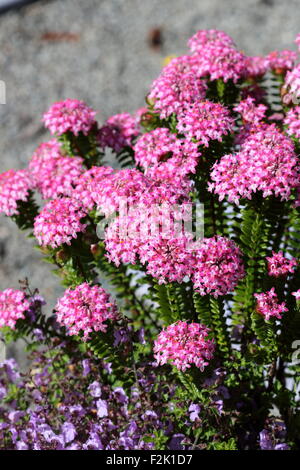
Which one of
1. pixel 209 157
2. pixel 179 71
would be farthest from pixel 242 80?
pixel 209 157

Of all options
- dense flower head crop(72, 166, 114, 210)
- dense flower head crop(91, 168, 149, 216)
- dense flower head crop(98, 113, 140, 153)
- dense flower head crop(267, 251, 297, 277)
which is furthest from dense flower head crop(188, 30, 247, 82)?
dense flower head crop(267, 251, 297, 277)

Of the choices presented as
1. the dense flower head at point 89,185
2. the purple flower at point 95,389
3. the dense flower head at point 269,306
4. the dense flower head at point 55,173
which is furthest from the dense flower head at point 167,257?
the purple flower at point 95,389

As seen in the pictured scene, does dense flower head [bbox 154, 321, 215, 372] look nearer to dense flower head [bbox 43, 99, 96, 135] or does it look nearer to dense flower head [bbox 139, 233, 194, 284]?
dense flower head [bbox 139, 233, 194, 284]

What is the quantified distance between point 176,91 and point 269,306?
1.40 m

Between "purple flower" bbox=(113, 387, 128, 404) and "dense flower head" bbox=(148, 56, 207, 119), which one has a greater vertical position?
"dense flower head" bbox=(148, 56, 207, 119)

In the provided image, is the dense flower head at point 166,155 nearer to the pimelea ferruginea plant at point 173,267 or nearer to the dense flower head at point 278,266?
the pimelea ferruginea plant at point 173,267

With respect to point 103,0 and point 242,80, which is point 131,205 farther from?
point 103,0

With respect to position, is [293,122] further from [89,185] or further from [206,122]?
[89,185]

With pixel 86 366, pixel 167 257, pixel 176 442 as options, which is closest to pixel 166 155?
pixel 167 257

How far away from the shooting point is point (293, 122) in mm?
3510

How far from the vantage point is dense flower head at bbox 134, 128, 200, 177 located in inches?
130

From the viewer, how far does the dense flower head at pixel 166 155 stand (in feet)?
10.8
